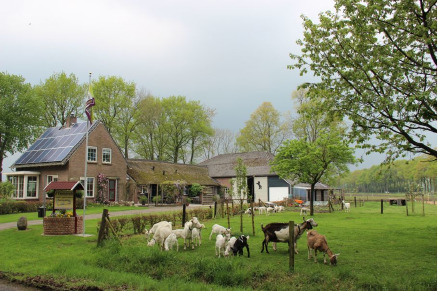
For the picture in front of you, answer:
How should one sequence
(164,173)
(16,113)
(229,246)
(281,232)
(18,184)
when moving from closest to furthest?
(229,246), (281,232), (18,184), (16,113), (164,173)

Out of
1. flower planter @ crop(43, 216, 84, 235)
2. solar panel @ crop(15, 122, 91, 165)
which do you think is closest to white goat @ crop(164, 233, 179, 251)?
flower planter @ crop(43, 216, 84, 235)

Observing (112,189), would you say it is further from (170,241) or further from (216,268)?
(216,268)

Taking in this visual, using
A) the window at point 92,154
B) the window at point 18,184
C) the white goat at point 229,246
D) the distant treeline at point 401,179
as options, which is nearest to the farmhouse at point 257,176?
the distant treeline at point 401,179

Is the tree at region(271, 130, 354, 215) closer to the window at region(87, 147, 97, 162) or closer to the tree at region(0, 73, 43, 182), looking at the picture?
the window at region(87, 147, 97, 162)

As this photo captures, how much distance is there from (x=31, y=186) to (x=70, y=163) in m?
5.20

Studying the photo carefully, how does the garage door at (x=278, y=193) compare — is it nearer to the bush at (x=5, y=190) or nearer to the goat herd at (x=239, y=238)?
the bush at (x=5, y=190)

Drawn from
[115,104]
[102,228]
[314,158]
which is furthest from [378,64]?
[115,104]

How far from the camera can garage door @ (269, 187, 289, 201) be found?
4717 cm

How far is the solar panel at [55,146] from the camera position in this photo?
35000mm

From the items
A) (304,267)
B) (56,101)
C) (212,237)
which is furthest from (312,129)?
(304,267)

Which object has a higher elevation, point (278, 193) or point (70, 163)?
point (70, 163)

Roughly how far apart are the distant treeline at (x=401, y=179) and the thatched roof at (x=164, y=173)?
21.5 m

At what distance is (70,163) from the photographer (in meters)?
33.9

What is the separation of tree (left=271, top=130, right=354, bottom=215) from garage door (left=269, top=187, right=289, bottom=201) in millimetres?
15661
